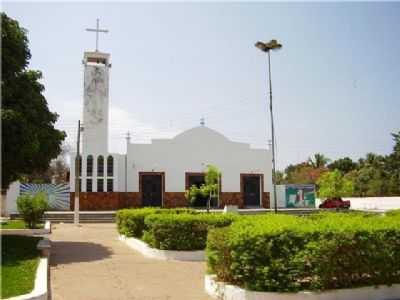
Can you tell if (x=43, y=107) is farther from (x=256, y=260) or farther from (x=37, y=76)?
(x=256, y=260)

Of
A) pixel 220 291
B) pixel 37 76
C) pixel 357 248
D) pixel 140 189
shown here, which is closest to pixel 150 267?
pixel 220 291

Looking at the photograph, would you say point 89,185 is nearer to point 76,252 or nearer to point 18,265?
point 76,252

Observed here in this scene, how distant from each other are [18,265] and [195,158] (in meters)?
24.1

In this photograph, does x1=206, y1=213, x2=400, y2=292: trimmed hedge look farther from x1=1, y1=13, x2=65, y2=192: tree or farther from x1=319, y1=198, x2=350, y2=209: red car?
x1=319, y1=198, x2=350, y2=209: red car

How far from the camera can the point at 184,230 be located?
12.3 meters

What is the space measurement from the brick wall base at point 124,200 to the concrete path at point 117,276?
15.9m

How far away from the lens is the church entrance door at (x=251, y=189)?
34.5 metres

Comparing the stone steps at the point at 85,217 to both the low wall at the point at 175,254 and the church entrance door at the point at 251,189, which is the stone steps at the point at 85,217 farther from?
the low wall at the point at 175,254

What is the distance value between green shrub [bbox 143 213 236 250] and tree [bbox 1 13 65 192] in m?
4.02

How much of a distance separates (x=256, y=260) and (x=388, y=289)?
2.43 m

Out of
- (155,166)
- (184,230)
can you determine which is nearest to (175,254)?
(184,230)

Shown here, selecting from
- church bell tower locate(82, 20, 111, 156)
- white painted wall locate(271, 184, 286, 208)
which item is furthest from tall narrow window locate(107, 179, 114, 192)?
white painted wall locate(271, 184, 286, 208)

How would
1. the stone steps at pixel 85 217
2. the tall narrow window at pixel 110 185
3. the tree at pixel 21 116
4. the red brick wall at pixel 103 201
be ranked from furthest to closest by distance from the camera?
the tall narrow window at pixel 110 185, the red brick wall at pixel 103 201, the stone steps at pixel 85 217, the tree at pixel 21 116

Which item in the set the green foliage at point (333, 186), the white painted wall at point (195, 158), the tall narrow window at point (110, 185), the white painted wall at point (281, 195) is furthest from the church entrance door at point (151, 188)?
the green foliage at point (333, 186)
